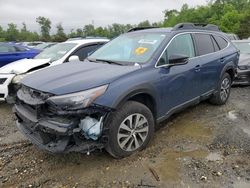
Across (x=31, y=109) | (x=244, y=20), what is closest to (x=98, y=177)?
(x=31, y=109)

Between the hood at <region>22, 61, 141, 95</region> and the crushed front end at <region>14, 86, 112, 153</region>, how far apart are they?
6.1 inches

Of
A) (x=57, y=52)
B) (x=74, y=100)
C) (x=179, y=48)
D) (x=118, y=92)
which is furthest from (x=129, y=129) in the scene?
(x=57, y=52)

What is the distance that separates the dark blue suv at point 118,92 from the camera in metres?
3.32

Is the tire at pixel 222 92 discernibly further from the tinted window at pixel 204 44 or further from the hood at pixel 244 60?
the hood at pixel 244 60

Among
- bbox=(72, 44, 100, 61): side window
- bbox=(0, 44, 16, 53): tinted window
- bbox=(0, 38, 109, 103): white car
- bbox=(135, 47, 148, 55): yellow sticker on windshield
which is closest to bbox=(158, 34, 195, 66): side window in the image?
bbox=(135, 47, 148, 55): yellow sticker on windshield

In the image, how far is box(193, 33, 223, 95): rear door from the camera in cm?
515

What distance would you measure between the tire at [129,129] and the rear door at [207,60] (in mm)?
1683

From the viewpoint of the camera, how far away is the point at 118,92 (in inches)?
138

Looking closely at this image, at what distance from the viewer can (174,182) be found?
3320 mm

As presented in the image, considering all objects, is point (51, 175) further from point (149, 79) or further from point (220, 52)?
point (220, 52)

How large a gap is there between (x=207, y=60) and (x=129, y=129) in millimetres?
2391

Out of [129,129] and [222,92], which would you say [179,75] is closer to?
[129,129]

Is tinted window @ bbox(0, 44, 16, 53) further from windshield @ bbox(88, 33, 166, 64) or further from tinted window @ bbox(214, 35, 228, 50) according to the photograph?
tinted window @ bbox(214, 35, 228, 50)

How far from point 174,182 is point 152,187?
0.28m
